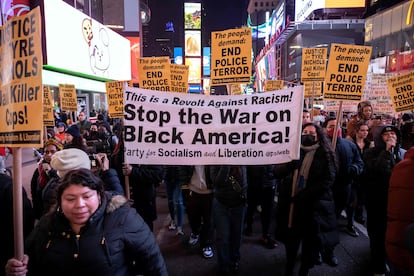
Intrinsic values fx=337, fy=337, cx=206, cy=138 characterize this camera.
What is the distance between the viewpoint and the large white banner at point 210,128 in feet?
12.3

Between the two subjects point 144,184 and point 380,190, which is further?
point 144,184

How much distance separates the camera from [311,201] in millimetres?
3789

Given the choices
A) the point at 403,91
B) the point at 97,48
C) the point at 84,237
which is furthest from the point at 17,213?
the point at 97,48

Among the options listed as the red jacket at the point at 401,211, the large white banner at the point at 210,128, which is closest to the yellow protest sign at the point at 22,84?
the large white banner at the point at 210,128

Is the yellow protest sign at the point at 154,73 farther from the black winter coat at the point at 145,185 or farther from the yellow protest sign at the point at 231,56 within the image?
the black winter coat at the point at 145,185

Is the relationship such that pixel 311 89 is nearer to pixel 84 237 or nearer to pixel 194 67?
pixel 84 237

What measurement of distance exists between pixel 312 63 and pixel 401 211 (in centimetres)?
594

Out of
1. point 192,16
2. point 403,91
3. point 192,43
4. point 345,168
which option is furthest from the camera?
point 192,16

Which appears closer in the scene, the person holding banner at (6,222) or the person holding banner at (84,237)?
the person holding banner at (84,237)

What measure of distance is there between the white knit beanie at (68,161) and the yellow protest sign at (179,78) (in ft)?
17.2

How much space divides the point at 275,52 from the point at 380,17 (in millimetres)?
22113

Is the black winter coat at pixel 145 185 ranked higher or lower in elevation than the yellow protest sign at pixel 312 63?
lower

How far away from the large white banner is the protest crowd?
1.18 feet

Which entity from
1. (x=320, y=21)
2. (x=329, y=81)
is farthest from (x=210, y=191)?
(x=320, y=21)
